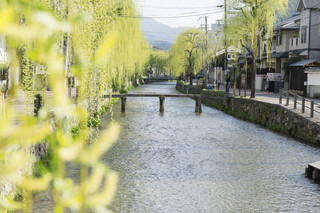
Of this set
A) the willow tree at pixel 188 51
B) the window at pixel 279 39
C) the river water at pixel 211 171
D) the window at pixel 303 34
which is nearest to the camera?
the river water at pixel 211 171

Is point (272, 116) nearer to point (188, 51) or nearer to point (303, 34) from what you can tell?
point (303, 34)

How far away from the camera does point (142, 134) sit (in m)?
19.0

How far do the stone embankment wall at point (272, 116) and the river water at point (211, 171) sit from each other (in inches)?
27.6

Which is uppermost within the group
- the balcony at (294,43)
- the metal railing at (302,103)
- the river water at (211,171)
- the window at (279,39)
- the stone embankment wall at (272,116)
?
the window at (279,39)

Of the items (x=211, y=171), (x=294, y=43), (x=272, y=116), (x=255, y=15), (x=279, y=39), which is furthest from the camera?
(x=279, y=39)

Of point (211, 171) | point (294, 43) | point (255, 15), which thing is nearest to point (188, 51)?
point (294, 43)

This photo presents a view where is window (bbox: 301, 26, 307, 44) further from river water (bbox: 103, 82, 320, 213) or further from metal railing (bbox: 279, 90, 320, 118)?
river water (bbox: 103, 82, 320, 213)

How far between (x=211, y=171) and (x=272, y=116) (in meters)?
11.1

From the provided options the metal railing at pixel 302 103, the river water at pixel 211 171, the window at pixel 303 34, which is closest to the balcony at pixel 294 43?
the window at pixel 303 34

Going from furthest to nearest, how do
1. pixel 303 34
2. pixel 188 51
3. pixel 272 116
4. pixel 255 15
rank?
pixel 188 51, pixel 303 34, pixel 255 15, pixel 272 116

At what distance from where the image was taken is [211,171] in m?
12.0

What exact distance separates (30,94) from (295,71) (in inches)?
1147

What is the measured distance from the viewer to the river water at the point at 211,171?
9.11 m

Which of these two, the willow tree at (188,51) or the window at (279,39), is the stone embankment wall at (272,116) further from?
the willow tree at (188,51)
